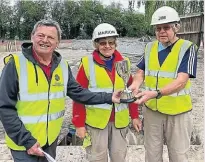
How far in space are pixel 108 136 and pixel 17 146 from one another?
3.54 feet

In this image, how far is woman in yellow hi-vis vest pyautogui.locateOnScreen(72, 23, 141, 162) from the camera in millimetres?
3354

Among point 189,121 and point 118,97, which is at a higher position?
point 118,97

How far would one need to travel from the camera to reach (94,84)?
11.1 ft

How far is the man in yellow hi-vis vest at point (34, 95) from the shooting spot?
2.60m

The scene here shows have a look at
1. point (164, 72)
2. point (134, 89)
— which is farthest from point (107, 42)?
point (164, 72)

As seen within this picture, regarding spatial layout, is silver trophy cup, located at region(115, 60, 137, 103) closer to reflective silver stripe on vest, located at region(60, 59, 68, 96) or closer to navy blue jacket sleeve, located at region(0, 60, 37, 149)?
reflective silver stripe on vest, located at region(60, 59, 68, 96)

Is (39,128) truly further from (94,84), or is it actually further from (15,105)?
(94,84)

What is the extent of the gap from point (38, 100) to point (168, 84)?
1.22 meters

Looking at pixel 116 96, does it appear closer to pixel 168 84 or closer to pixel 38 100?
pixel 168 84

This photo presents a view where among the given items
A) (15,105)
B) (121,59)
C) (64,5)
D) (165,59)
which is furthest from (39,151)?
(64,5)

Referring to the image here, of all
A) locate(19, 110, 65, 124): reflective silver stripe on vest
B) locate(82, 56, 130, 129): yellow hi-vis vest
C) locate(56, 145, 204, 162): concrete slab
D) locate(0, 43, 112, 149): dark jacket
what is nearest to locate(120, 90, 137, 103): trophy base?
locate(82, 56, 130, 129): yellow hi-vis vest

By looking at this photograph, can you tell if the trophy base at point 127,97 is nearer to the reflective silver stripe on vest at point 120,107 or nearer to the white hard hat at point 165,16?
the reflective silver stripe on vest at point 120,107

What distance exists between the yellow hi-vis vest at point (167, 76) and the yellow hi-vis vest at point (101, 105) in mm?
301

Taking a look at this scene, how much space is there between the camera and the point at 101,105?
3453 millimetres
